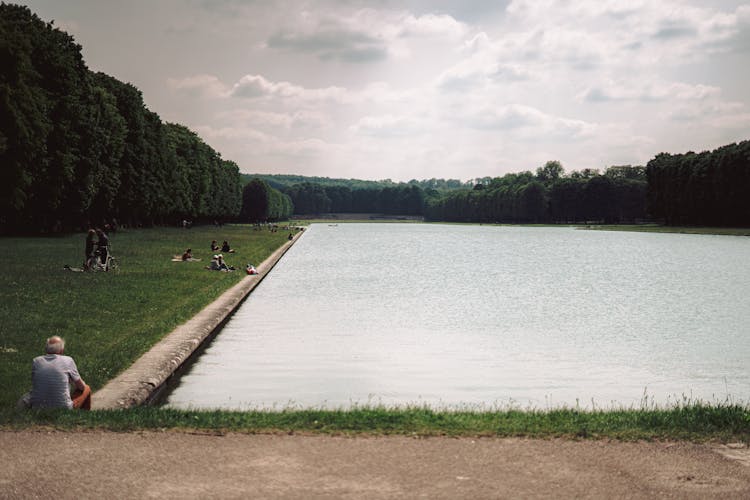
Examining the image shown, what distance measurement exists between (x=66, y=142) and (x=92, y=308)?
37.9 m

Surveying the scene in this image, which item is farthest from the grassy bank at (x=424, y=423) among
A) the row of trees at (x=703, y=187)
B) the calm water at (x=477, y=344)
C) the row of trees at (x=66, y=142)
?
the row of trees at (x=703, y=187)

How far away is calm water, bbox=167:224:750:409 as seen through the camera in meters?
13.7

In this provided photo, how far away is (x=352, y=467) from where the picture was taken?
25.3ft

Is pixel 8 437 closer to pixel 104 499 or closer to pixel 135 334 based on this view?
pixel 104 499

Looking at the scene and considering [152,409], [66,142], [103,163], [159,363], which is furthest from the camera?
[103,163]

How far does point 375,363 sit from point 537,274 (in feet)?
81.8

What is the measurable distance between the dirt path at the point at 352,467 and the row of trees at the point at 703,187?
104589mm

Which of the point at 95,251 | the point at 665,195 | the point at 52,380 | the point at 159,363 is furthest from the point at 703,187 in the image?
the point at 52,380

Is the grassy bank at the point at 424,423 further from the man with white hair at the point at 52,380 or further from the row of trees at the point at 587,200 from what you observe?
the row of trees at the point at 587,200

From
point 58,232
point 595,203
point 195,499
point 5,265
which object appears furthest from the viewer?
point 595,203

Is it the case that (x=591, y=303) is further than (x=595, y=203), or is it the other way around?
(x=595, y=203)

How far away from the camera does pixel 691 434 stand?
906 centimetres

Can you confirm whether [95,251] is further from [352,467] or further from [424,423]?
[352,467]

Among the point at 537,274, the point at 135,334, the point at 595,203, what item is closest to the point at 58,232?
the point at 537,274
